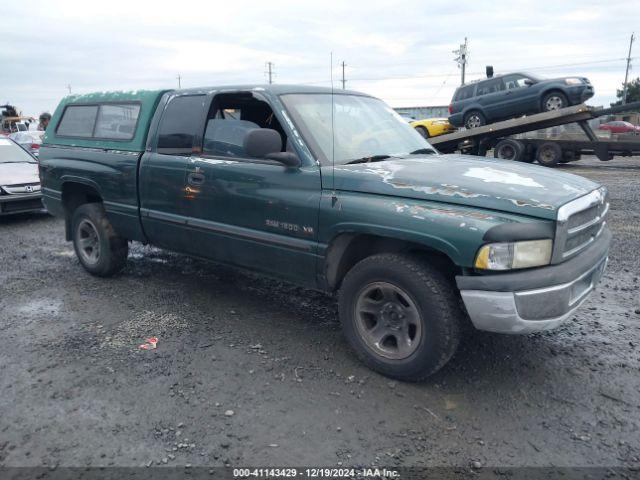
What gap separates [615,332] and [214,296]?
341 centimetres

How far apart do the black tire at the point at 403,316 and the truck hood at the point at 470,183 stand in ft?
1.47

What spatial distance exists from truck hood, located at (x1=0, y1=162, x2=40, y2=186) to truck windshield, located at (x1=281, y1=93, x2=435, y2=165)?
259 inches

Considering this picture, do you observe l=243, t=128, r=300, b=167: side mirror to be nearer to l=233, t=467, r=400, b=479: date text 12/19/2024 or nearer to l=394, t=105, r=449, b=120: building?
l=233, t=467, r=400, b=479: date text 12/19/2024

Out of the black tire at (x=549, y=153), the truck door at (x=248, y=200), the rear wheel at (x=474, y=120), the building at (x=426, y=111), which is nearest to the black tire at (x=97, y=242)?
the truck door at (x=248, y=200)

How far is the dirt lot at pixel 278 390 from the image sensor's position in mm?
2621

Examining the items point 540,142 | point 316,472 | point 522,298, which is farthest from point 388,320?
point 540,142

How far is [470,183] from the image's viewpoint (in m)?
3.07

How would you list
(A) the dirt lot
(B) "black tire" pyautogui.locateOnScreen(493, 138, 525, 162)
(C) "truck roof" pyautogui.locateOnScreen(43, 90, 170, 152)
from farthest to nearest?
(B) "black tire" pyautogui.locateOnScreen(493, 138, 525, 162)
(C) "truck roof" pyautogui.locateOnScreen(43, 90, 170, 152)
(A) the dirt lot

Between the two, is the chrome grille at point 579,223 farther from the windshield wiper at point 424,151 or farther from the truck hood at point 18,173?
the truck hood at point 18,173

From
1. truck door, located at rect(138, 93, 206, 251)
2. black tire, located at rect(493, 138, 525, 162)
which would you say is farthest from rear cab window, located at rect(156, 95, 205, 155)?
black tire, located at rect(493, 138, 525, 162)

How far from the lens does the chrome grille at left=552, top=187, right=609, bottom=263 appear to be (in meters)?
2.84

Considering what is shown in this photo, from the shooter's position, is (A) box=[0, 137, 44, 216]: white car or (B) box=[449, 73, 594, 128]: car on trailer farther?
(B) box=[449, 73, 594, 128]: car on trailer

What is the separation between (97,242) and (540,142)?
497 inches

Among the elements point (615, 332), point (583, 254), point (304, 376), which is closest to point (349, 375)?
point (304, 376)
